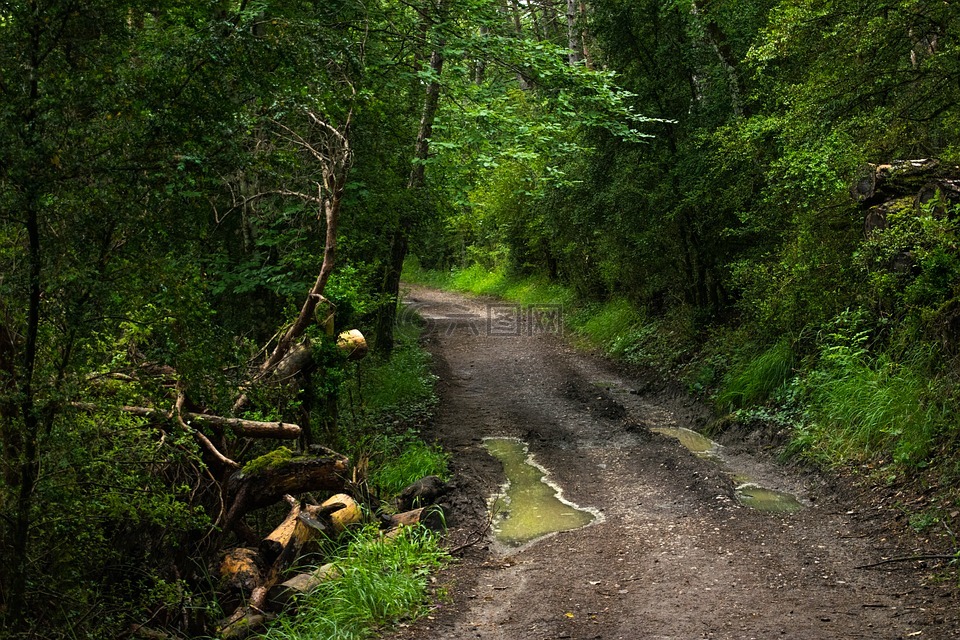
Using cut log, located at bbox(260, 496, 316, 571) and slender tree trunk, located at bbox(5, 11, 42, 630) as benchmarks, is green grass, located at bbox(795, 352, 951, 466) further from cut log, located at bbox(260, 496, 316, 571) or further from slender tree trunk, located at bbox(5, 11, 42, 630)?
slender tree trunk, located at bbox(5, 11, 42, 630)

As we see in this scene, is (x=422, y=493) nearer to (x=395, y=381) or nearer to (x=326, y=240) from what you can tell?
(x=326, y=240)

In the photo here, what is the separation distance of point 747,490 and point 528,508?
232 centimetres

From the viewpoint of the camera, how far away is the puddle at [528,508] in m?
7.25

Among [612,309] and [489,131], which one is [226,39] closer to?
[489,131]

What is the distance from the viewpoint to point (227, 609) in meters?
6.21

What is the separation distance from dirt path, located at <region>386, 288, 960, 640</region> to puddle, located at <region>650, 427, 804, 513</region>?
145 mm

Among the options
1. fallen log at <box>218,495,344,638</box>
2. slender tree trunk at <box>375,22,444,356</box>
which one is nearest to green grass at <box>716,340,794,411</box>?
slender tree trunk at <box>375,22,444,356</box>

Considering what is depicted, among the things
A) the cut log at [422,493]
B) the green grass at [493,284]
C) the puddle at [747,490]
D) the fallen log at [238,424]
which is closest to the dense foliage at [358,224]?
the fallen log at [238,424]

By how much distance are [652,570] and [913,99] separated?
20.7ft

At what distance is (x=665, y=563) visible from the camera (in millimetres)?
6145

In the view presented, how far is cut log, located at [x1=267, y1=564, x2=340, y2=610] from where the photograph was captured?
6043 millimetres

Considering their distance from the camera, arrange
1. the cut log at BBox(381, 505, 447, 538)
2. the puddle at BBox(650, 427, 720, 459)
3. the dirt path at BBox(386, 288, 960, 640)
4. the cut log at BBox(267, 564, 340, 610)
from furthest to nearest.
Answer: the puddle at BBox(650, 427, 720, 459) → the cut log at BBox(381, 505, 447, 538) → the cut log at BBox(267, 564, 340, 610) → the dirt path at BBox(386, 288, 960, 640)

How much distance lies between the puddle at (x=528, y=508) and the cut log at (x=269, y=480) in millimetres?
1905

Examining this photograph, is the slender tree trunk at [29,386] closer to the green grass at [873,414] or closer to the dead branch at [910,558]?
the dead branch at [910,558]
